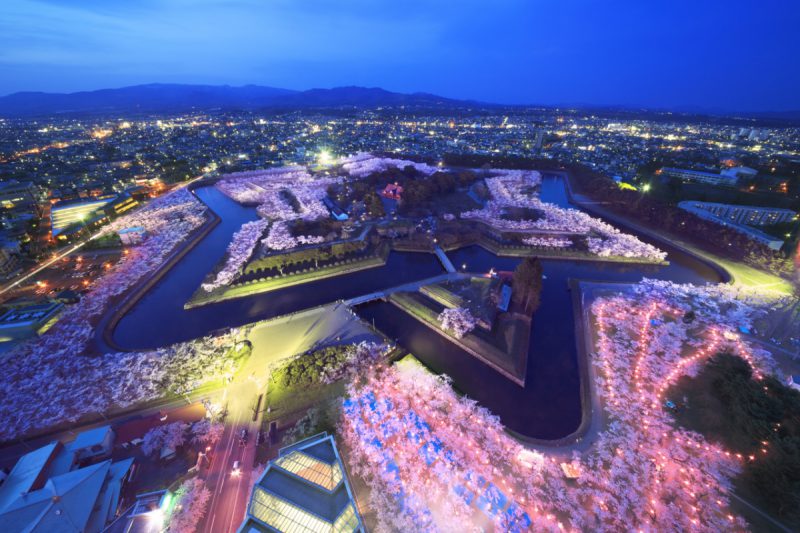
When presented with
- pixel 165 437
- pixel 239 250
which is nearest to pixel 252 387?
pixel 165 437

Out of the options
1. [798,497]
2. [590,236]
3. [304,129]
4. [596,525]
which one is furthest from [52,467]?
[304,129]

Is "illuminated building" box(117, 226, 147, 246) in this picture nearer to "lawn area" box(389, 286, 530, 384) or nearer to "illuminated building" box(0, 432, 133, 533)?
"illuminated building" box(0, 432, 133, 533)

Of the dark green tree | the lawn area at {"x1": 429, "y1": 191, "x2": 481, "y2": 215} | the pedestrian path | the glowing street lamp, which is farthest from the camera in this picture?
the glowing street lamp

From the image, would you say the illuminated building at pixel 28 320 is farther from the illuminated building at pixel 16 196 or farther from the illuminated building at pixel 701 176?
the illuminated building at pixel 701 176

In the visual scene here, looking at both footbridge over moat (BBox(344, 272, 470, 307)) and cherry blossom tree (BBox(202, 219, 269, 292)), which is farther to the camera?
cherry blossom tree (BBox(202, 219, 269, 292))

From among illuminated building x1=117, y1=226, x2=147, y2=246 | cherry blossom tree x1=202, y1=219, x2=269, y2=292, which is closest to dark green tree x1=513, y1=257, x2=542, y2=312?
cherry blossom tree x1=202, y1=219, x2=269, y2=292

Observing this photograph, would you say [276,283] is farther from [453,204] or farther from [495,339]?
[453,204]

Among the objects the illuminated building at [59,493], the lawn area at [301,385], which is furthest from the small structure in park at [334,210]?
the illuminated building at [59,493]
